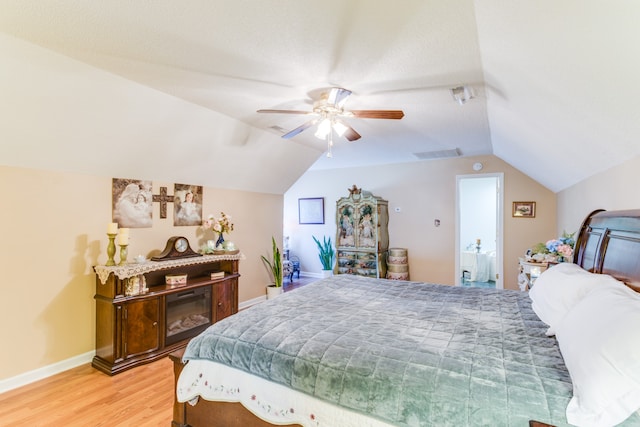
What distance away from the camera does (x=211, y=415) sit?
1.80 metres

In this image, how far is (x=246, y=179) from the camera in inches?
181

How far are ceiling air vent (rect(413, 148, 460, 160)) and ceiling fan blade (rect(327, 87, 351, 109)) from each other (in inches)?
108

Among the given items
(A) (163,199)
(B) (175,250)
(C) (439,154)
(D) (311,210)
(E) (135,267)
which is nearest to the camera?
(E) (135,267)

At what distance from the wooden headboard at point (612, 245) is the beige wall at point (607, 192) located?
87 millimetres

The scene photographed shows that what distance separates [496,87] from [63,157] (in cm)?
360

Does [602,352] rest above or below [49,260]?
below

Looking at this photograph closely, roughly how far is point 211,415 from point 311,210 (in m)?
5.29

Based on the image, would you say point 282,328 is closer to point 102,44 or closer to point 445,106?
point 102,44

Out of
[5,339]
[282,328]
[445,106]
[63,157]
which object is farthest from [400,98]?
[5,339]

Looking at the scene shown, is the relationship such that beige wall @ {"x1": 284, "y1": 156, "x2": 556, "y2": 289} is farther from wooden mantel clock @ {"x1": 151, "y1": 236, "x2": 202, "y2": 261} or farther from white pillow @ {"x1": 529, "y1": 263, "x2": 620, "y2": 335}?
wooden mantel clock @ {"x1": 151, "y1": 236, "x2": 202, "y2": 261}

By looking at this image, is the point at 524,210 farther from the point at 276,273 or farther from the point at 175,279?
the point at 175,279

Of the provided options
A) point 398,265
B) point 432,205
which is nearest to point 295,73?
point 432,205

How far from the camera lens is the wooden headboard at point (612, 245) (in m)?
1.79

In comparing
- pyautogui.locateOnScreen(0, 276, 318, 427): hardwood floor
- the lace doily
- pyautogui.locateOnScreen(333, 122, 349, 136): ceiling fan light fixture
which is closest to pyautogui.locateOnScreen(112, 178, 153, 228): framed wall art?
the lace doily
